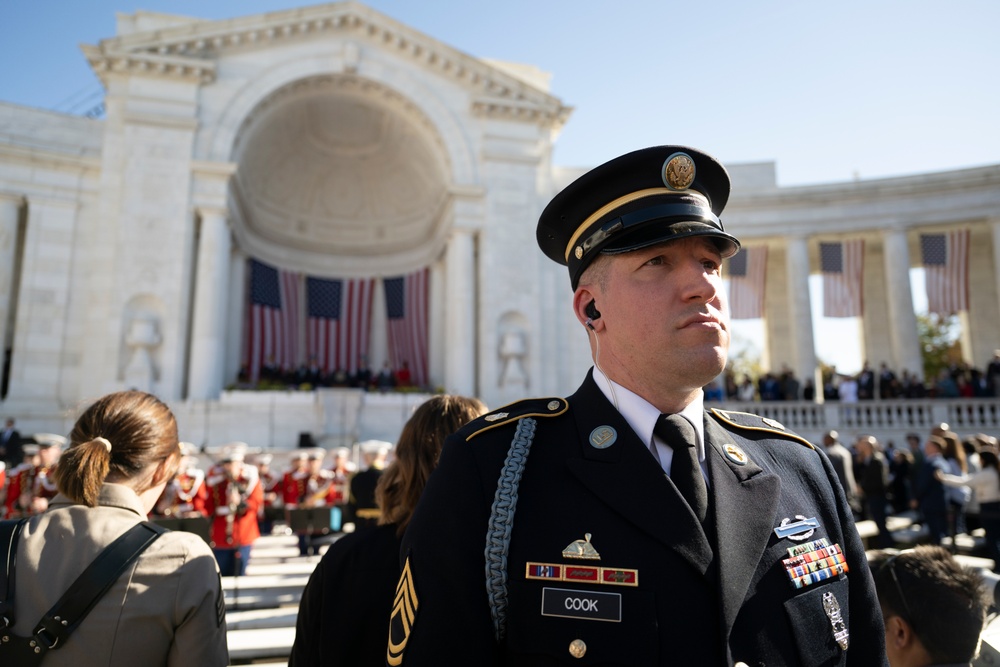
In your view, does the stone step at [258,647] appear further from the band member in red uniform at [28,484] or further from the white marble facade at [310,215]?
the white marble facade at [310,215]

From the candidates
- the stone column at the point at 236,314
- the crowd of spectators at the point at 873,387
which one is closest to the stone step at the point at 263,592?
the crowd of spectators at the point at 873,387

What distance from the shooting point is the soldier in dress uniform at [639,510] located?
1.65 meters

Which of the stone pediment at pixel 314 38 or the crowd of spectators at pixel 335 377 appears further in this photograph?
the crowd of spectators at pixel 335 377

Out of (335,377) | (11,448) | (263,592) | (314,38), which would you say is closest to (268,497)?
(263,592)

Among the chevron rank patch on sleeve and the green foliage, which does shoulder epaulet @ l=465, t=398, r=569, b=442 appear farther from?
the green foliage

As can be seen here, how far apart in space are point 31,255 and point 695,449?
2391cm

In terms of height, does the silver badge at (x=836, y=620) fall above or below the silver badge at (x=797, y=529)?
below

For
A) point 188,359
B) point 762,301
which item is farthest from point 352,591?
point 762,301

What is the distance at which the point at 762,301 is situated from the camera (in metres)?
23.9

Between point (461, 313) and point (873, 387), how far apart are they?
43.6 feet

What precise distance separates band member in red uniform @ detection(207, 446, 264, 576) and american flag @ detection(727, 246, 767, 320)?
18.4 m

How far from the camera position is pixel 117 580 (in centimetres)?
238

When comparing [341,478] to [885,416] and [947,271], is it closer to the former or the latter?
[885,416]

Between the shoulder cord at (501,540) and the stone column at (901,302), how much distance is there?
78.7ft
